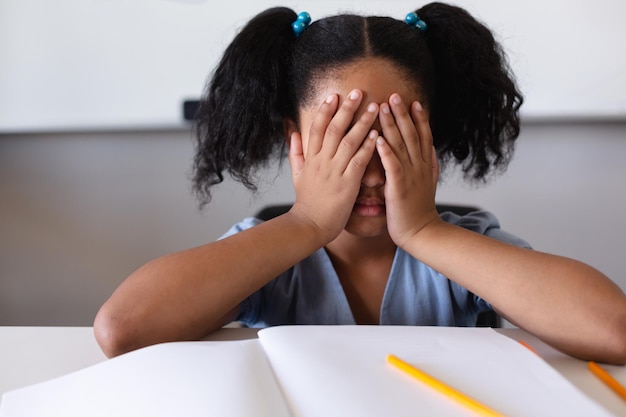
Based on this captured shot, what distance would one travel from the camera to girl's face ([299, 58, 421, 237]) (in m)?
0.69

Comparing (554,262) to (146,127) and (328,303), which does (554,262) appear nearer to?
(328,303)

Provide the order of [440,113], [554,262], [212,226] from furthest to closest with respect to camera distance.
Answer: [212,226]
[440,113]
[554,262]

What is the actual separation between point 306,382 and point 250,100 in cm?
46

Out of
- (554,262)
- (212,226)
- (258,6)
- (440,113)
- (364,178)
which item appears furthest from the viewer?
(212,226)

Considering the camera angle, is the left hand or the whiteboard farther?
the whiteboard

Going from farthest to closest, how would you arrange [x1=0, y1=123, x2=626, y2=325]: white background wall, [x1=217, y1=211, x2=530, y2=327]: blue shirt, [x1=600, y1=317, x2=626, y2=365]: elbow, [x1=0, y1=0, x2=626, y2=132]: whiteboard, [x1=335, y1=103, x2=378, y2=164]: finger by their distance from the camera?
[x1=0, y1=123, x2=626, y2=325]: white background wall
[x1=0, y1=0, x2=626, y2=132]: whiteboard
[x1=217, y1=211, x2=530, y2=327]: blue shirt
[x1=335, y1=103, x2=378, y2=164]: finger
[x1=600, y1=317, x2=626, y2=365]: elbow

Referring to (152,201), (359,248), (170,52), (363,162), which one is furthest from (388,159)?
(152,201)

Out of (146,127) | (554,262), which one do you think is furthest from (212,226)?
(554,262)

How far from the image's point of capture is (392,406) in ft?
1.32

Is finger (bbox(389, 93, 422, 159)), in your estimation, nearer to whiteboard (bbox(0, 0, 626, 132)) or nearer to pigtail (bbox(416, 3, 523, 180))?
pigtail (bbox(416, 3, 523, 180))

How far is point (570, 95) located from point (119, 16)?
1.02 metres

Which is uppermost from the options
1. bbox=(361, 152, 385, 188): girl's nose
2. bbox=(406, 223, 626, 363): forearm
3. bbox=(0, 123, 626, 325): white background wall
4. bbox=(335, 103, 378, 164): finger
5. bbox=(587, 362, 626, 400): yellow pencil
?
bbox=(335, 103, 378, 164): finger

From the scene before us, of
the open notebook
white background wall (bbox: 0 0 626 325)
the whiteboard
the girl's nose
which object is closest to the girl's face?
the girl's nose

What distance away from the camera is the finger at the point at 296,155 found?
746 millimetres
